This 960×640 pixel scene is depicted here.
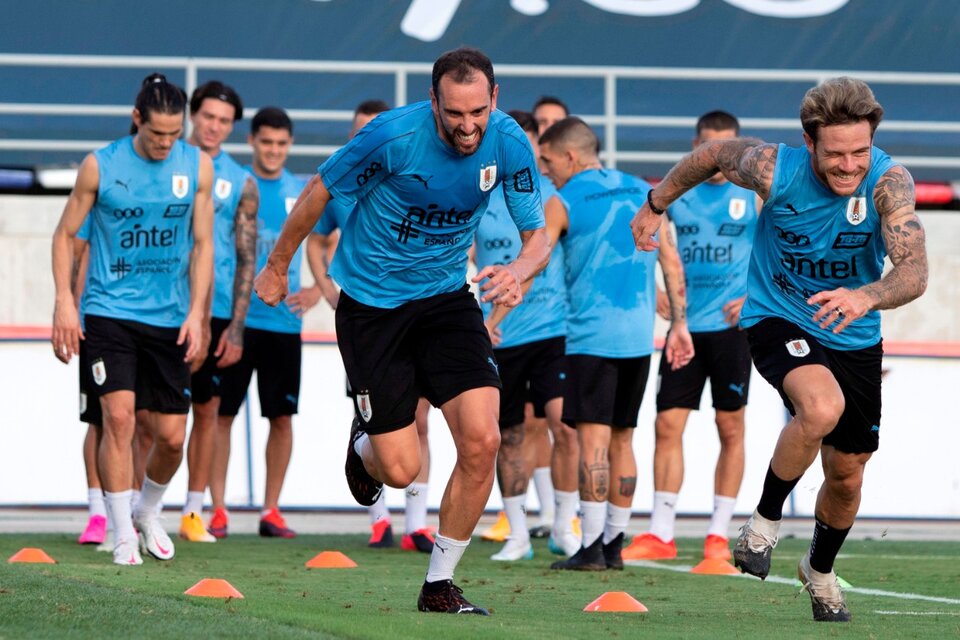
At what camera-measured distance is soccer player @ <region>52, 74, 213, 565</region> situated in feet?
29.2

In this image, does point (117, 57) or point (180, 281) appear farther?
point (117, 57)

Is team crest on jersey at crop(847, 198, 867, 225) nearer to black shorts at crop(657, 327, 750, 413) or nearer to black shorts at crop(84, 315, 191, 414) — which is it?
black shorts at crop(657, 327, 750, 413)

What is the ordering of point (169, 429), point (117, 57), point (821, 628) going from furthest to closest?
1. point (117, 57)
2. point (169, 429)
3. point (821, 628)

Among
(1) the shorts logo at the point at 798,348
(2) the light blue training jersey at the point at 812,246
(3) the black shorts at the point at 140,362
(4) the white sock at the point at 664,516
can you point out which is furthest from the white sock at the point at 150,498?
(1) the shorts logo at the point at 798,348

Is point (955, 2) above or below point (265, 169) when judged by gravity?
above

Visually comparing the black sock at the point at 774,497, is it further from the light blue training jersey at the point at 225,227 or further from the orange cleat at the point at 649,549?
the light blue training jersey at the point at 225,227

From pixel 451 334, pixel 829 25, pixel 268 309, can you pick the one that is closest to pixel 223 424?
pixel 268 309

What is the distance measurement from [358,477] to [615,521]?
7.21ft

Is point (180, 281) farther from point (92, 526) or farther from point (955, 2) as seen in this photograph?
point (955, 2)

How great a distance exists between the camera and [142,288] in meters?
9.13

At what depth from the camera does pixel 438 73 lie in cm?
644

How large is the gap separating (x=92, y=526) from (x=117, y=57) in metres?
6.90

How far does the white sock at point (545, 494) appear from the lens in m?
11.6

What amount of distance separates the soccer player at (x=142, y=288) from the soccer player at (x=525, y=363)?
189 centimetres
